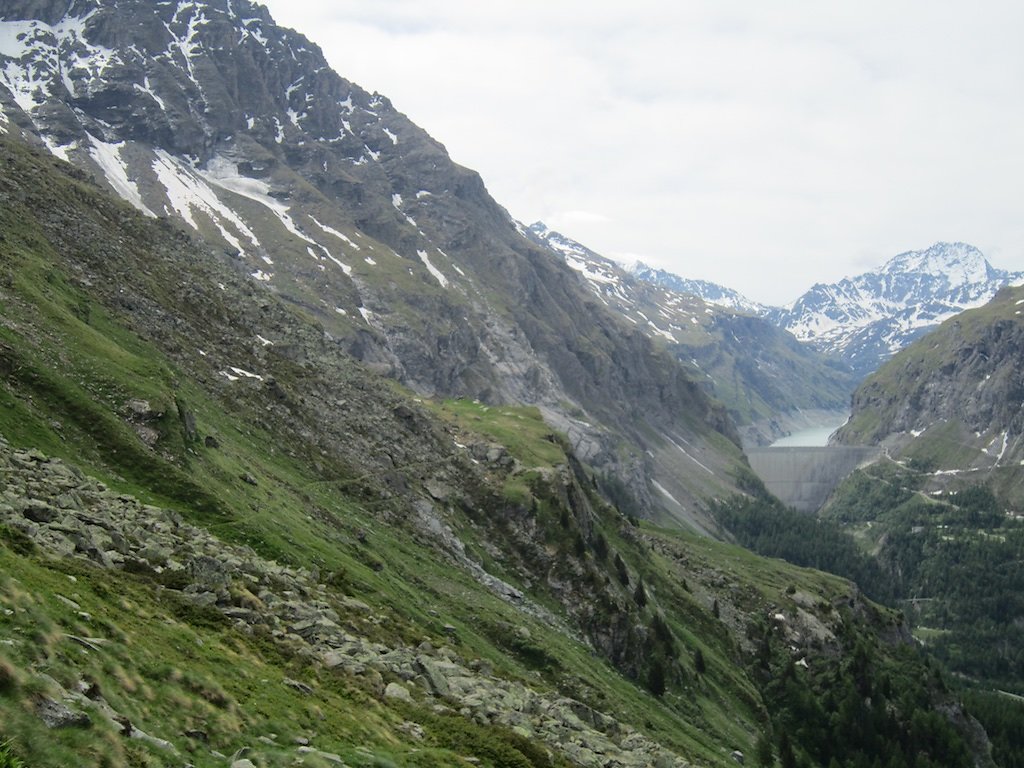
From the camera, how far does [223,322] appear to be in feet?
292

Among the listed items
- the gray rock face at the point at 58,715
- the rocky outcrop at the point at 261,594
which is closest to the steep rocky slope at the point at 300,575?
the gray rock face at the point at 58,715

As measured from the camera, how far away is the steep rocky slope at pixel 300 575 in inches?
909

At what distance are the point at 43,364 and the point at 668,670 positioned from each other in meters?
70.3

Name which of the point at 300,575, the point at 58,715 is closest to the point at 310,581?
the point at 300,575

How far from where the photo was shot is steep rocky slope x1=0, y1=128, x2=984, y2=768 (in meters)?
23.1

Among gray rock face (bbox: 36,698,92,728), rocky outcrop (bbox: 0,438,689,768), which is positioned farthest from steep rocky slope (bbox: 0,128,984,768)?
rocky outcrop (bbox: 0,438,689,768)

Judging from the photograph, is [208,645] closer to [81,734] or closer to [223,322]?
[81,734]

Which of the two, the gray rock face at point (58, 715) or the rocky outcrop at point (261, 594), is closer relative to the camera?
the gray rock face at point (58, 715)

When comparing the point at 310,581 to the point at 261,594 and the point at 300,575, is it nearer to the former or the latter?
the point at 300,575

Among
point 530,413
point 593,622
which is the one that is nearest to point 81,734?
point 593,622

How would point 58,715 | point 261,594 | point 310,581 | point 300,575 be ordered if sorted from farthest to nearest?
point 310,581 < point 300,575 < point 261,594 < point 58,715

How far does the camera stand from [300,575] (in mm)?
43656

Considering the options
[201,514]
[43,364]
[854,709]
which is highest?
[43,364]

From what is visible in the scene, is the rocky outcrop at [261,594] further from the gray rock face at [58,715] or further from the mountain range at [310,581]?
the gray rock face at [58,715]
